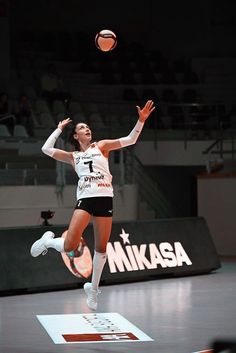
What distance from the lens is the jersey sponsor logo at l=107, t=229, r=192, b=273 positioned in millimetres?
14680

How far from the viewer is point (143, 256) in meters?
15.1

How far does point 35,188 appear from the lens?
17938 millimetres

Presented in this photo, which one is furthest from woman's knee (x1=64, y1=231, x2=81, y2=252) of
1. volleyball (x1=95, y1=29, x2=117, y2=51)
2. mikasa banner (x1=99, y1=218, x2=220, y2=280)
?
mikasa banner (x1=99, y1=218, x2=220, y2=280)

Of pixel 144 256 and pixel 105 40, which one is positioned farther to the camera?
pixel 144 256

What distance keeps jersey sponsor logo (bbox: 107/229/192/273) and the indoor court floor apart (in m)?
0.27

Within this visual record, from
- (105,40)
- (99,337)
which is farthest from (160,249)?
(99,337)

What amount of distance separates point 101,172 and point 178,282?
15.1 ft

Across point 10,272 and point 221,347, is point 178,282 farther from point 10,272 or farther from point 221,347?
point 221,347

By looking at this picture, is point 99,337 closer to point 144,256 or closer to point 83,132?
point 83,132

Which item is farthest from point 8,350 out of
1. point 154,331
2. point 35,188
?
point 35,188

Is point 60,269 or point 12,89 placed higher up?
point 12,89

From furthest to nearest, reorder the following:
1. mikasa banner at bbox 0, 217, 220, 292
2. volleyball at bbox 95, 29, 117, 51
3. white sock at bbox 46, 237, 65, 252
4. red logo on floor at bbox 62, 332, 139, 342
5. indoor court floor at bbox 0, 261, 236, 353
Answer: mikasa banner at bbox 0, 217, 220, 292
volleyball at bbox 95, 29, 117, 51
white sock at bbox 46, 237, 65, 252
red logo on floor at bbox 62, 332, 139, 342
indoor court floor at bbox 0, 261, 236, 353

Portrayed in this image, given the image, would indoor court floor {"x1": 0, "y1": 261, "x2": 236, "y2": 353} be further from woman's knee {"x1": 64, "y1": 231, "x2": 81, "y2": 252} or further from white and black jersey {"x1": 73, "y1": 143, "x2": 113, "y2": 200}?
white and black jersey {"x1": 73, "y1": 143, "x2": 113, "y2": 200}

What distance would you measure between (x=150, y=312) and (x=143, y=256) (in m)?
3.72
